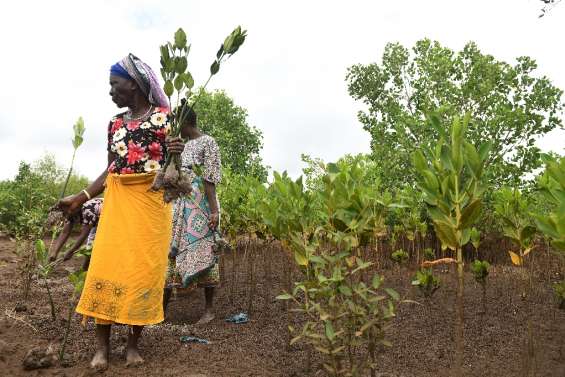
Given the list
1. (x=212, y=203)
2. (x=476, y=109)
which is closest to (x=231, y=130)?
(x=476, y=109)

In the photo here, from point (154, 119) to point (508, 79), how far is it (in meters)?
7.11

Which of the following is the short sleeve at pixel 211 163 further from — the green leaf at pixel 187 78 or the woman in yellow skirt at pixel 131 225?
the green leaf at pixel 187 78

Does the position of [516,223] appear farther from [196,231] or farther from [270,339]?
[196,231]

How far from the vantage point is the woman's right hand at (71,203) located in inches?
128

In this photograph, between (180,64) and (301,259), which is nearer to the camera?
(180,64)

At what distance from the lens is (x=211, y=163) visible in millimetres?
4297

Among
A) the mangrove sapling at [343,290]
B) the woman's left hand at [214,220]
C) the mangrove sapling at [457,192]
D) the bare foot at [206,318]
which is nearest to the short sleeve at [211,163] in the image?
the woman's left hand at [214,220]

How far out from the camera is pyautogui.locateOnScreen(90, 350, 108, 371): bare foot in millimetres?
3094

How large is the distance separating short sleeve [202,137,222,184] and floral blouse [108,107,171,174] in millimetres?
1050

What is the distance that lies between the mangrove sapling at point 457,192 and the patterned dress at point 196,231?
2248 millimetres

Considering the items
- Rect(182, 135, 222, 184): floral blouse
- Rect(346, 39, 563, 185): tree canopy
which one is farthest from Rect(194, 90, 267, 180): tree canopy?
Rect(182, 135, 222, 184): floral blouse

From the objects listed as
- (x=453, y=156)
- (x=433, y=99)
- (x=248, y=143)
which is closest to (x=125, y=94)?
(x=453, y=156)

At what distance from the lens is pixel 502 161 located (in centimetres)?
834

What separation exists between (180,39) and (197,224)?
2.14m
